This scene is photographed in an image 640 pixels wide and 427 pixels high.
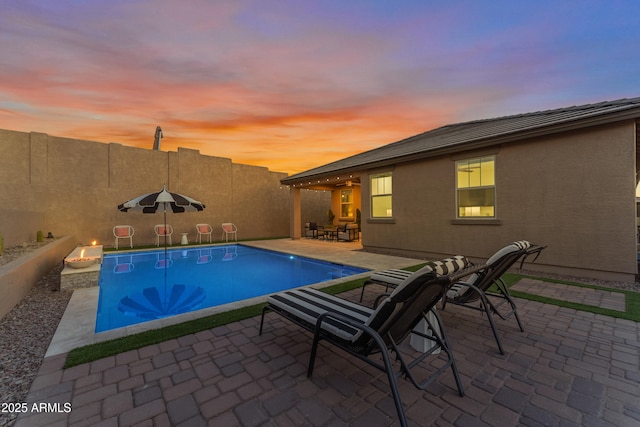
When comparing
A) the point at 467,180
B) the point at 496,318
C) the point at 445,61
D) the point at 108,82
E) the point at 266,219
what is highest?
the point at 445,61

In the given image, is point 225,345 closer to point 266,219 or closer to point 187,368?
point 187,368

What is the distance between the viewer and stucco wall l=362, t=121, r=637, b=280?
5.49 meters

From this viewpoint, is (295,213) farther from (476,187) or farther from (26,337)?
(26,337)

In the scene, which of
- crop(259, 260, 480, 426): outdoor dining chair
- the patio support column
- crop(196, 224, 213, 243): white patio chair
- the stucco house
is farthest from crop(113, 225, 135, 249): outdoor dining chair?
crop(259, 260, 480, 426): outdoor dining chair

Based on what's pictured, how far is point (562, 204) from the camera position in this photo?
6.17 metres

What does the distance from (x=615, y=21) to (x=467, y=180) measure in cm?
529

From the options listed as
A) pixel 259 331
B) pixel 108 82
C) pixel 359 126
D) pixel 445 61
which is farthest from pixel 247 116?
pixel 259 331

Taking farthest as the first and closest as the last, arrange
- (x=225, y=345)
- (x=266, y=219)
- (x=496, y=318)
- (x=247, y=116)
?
(x=266, y=219) → (x=247, y=116) → (x=496, y=318) → (x=225, y=345)

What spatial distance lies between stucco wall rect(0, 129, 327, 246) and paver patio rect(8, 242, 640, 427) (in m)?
8.57

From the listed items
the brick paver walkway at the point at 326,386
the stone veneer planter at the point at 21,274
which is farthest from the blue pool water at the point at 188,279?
the brick paver walkway at the point at 326,386

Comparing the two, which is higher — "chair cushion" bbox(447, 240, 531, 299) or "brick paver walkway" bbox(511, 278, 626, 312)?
"chair cushion" bbox(447, 240, 531, 299)

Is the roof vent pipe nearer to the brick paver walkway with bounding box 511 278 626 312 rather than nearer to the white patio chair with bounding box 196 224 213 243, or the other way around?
the white patio chair with bounding box 196 224 213 243

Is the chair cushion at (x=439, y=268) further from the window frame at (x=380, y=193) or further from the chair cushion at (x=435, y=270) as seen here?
the window frame at (x=380, y=193)

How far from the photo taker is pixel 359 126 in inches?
505
